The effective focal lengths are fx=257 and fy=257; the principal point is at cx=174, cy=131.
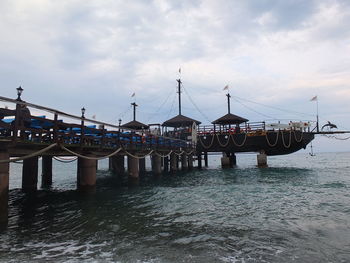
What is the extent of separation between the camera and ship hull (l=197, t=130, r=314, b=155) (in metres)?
33.9

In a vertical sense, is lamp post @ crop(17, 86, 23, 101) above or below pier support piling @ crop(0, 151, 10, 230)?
above

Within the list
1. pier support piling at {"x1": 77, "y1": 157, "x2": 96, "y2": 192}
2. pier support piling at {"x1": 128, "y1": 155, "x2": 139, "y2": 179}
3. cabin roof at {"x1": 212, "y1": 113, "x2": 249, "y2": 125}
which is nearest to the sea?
pier support piling at {"x1": 77, "y1": 157, "x2": 96, "y2": 192}

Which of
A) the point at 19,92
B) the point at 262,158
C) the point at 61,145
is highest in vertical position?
the point at 19,92

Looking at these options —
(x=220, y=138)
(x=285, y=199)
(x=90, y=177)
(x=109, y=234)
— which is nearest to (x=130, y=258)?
(x=109, y=234)

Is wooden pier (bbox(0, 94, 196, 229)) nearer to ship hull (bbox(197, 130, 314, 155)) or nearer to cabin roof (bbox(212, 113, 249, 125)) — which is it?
ship hull (bbox(197, 130, 314, 155))

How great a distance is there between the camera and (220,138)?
3666 cm

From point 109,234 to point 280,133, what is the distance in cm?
3076

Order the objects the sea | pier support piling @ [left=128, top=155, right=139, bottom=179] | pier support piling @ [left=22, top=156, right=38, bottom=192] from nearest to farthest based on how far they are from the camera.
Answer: the sea < pier support piling @ [left=22, top=156, right=38, bottom=192] < pier support piling @ [left=128, top=155, right=139, bottom=179]

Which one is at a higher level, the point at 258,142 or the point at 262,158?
the point at 258,142

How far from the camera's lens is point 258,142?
34906 millimetres

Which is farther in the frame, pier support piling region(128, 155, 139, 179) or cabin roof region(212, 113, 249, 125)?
cabin roof region(212, 113, 249, 125)

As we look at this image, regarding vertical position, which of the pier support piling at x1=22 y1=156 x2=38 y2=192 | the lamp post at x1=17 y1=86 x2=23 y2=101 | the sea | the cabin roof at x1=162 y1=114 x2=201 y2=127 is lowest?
the sea

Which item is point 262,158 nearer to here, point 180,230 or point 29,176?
point 29,176

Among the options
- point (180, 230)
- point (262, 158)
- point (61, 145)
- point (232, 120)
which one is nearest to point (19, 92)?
point (61, 145)
